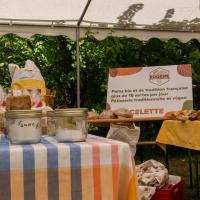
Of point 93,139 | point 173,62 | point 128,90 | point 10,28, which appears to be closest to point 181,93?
point 128,90

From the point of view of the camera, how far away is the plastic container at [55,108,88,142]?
1.51 meters

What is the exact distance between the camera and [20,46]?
852cm

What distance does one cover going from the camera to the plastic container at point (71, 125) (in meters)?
1.51

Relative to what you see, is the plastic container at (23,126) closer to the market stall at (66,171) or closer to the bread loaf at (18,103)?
the market stall at (66,171)

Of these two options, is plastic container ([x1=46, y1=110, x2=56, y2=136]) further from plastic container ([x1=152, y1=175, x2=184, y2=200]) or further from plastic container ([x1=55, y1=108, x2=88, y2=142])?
plastic container ([x1=152, y1=175, x2=184, y2=200])

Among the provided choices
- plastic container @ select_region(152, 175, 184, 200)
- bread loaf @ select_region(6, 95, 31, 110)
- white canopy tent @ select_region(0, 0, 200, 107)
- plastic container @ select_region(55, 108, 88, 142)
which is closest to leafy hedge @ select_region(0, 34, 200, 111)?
white canopy tent @ select_region(0, 0, 200, 107)

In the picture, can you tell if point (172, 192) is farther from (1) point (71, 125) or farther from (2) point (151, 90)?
(1) point (71, 125)

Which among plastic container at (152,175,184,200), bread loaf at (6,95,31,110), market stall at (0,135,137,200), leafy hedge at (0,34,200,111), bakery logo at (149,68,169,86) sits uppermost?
leafy hedge at (0,34,200,111)

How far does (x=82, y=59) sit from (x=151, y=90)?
12.1ft

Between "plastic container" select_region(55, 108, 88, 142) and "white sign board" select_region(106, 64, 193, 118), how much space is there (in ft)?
10.5

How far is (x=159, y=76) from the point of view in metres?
4.82

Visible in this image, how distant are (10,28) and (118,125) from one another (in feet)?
6.15

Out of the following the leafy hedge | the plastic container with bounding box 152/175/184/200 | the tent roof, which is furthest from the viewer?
the leafy hedge

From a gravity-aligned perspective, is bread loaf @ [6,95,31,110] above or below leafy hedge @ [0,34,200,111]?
below
